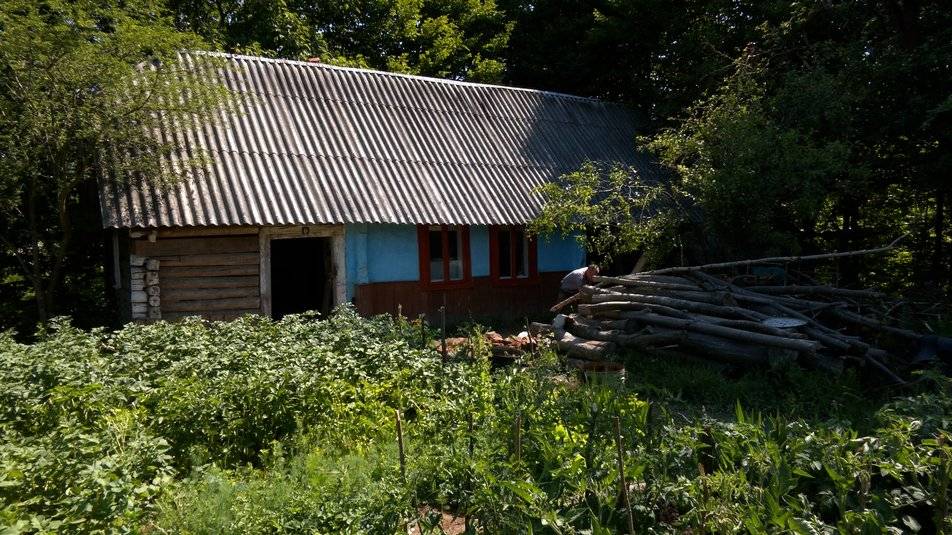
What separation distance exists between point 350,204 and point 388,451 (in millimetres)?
6965

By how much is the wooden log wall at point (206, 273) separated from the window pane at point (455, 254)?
3.78 meters

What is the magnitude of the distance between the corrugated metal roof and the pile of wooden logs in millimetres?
3839

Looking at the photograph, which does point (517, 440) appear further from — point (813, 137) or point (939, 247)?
point (939, 247)

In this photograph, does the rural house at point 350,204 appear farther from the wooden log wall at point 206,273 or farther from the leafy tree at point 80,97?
the leafy tree at point 80,97

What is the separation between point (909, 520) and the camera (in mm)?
3250

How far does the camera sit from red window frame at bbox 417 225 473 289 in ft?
40.7

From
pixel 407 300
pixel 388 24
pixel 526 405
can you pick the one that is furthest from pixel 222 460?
pixel 388 24

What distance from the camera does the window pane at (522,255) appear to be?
45.5 feet

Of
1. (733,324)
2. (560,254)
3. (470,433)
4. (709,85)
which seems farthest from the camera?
(709,85)

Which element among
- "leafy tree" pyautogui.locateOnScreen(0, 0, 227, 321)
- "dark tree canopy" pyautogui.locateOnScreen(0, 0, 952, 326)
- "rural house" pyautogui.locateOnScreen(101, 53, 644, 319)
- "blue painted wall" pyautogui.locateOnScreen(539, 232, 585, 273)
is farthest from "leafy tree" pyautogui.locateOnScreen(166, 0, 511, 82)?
"blue painted wall" pyautogui.locateOnScreen(539, 232, 585, 273)

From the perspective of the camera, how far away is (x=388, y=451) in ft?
16.1

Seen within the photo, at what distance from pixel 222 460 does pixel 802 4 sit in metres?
15.6

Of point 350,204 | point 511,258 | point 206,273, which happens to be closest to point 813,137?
point 511,258

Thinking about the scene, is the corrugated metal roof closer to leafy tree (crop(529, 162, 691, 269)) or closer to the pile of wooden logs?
leafy tree (crop(529, 162, 691, 269))
